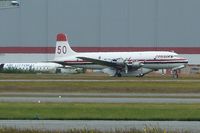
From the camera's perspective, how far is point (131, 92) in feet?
136

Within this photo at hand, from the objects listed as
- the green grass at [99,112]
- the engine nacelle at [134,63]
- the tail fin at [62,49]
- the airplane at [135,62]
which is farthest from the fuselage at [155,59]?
the green grass at [99,112]

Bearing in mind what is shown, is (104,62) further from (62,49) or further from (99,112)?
(99,112)

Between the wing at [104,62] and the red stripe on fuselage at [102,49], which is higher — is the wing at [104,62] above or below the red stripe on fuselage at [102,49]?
below

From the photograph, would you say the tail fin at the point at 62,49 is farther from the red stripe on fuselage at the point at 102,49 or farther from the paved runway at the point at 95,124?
the paved runway at the point at 95,124

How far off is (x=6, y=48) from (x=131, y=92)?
213 ft
